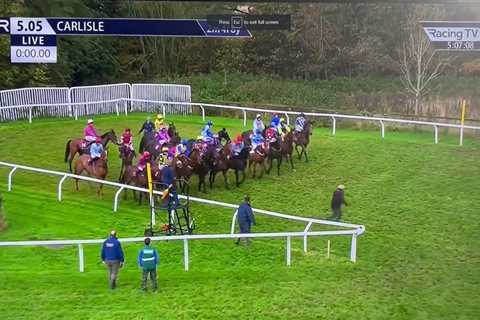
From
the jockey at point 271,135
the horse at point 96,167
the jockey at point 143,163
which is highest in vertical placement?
the jockey at point 271,135

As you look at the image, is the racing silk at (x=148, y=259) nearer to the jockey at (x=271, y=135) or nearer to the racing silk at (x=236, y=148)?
the racing silk at (x=236, y=148)

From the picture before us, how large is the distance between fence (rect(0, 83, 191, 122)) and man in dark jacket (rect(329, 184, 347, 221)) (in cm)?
1262

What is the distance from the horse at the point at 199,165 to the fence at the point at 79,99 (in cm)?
933

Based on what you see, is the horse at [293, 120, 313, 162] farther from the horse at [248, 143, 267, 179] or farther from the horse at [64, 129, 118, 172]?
the horse at [64, 129, 118, 172]

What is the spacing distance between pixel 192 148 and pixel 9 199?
→ 4211 millimetres

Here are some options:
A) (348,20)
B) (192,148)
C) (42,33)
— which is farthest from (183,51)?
(42,33)

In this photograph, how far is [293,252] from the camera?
13.7m

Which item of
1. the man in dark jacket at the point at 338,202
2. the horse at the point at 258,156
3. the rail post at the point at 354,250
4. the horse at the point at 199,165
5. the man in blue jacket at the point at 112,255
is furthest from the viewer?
the horse at the point at 258,156

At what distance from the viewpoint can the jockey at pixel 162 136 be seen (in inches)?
740

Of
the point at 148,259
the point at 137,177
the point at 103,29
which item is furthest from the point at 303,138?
the point at 148,259

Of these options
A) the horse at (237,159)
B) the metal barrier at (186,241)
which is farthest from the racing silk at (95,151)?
the metal barrier at (186,241)

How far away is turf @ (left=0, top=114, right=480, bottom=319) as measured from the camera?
11477mm

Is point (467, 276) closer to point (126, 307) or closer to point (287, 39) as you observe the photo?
point (126, 307)

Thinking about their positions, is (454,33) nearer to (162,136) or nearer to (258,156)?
(258,156)
